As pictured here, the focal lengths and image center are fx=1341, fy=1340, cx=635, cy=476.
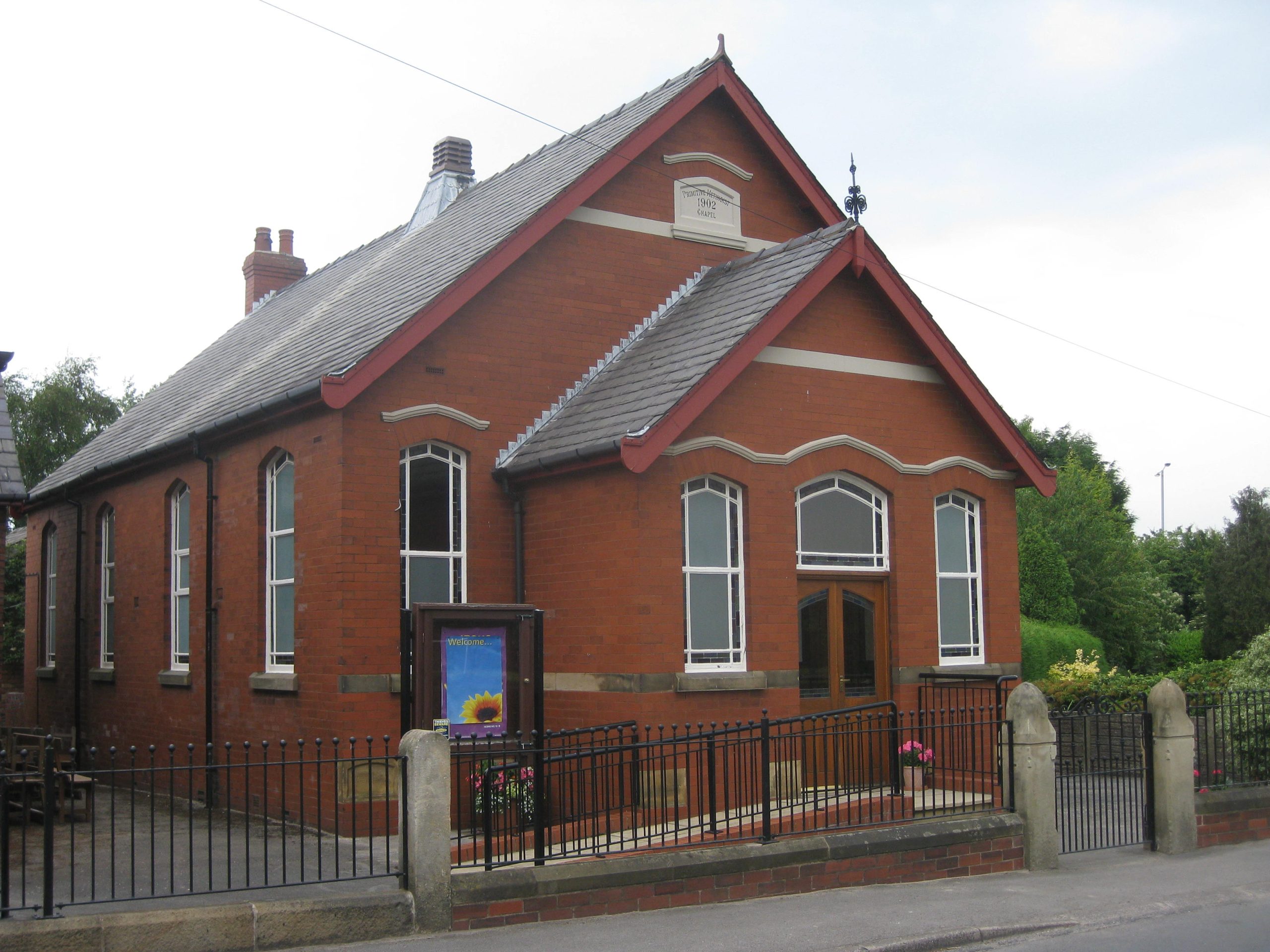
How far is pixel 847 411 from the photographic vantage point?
14.1 meters

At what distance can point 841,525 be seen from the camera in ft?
46.6

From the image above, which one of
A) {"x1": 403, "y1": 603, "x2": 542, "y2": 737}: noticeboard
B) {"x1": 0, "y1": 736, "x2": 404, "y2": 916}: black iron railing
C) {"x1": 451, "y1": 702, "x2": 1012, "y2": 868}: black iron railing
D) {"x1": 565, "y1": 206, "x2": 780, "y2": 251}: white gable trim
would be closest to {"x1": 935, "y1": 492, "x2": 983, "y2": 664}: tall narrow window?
{"x1": 451, "y1": 702, "x2": 1012, "y2": 868}: black iron railing

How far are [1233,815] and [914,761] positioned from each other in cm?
307

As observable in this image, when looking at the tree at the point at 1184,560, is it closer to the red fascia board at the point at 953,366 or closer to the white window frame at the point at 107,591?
the red fascia board at the point at 953,366

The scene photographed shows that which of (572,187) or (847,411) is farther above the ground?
(572,187)

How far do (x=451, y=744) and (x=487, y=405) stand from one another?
14.7 feet

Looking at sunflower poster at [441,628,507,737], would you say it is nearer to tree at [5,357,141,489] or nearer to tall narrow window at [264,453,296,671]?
tall narrow window at [264,453,296,671]

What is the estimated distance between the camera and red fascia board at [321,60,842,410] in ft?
42.5

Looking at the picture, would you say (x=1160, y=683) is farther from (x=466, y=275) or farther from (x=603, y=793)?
(x=466, y=275)

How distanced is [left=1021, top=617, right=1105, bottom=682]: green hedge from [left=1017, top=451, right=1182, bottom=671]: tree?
23.7 feet

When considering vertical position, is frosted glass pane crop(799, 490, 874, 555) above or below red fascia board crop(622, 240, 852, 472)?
below

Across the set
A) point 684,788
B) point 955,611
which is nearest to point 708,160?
point 955,611

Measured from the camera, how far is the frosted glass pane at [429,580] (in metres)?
13.7

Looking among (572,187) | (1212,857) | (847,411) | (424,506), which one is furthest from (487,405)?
(1212,857)
